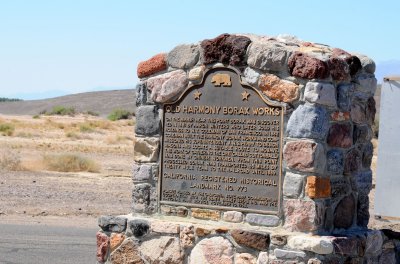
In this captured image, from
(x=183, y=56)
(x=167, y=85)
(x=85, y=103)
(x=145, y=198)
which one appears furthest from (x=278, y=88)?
(x=85, y=103)

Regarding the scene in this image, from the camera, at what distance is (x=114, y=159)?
29.1 m

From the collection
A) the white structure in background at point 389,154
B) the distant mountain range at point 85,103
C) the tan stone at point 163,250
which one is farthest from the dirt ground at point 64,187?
the distant mountain range at point 85,103

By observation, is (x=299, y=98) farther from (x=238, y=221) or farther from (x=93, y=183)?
(x=93, y=183)

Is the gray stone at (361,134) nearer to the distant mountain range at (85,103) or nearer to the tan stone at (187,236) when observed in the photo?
the tan stone at (187,236)

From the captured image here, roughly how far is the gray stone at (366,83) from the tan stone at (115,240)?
115 inches

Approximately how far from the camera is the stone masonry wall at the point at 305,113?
24.3 feet

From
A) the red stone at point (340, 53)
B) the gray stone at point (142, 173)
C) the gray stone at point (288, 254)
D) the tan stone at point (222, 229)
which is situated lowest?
the gray stone at point (288, 254)

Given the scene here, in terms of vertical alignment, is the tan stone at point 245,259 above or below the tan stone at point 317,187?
below

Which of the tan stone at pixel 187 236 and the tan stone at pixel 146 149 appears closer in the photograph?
the tan stone at pixel 187 236

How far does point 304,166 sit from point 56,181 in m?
13.8

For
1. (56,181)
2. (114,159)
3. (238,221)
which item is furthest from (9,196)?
(114,159)

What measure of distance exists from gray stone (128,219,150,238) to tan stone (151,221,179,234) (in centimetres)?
9

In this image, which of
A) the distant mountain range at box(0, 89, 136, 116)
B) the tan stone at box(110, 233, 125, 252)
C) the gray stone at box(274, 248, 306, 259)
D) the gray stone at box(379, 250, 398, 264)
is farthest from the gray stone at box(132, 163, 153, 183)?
the distant mountain range at box(0, 89, 136, 116)

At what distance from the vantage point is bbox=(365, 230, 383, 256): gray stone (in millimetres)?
7921
